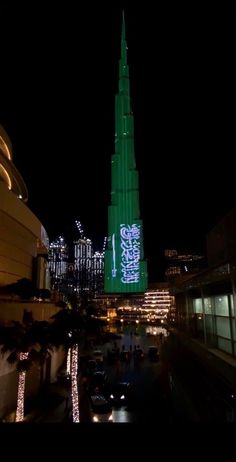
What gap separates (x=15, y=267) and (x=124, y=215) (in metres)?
36.1

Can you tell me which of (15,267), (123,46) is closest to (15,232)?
(15,267)

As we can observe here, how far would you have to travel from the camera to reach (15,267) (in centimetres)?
1909

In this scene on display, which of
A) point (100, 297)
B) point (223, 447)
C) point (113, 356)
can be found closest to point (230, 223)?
point (223, 447)

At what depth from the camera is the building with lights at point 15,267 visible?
47.0 feet

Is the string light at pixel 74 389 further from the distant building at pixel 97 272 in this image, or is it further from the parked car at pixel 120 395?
the distant building at pixel 97 272

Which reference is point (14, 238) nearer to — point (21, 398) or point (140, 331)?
point (21, 398)

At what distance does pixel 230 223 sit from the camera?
64.8 ft

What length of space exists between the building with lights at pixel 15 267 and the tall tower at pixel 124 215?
26078 millimetres

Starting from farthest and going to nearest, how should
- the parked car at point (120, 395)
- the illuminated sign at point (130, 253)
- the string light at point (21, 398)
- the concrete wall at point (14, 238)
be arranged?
the illuminated sign at point (130, 253)
the parked car at point (120, 395)
the concrete wall at point (14, 238)
the string light at point (21, 398)

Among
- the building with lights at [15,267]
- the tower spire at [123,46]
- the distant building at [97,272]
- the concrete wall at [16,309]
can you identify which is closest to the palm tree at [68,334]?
the building with lights at [15,267]

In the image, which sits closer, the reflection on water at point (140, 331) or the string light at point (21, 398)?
the string light at point (21, 398)

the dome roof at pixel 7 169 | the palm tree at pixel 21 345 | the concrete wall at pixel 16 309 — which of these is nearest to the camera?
the palm tree at pixel 21 345

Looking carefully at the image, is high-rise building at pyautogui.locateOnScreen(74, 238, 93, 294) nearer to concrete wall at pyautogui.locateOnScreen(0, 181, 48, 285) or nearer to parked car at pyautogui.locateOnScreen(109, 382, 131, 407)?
concrete wall at pyautogui.locateOnScreen(0, 181, 48, 285)

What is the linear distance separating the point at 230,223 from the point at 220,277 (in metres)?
10.1
